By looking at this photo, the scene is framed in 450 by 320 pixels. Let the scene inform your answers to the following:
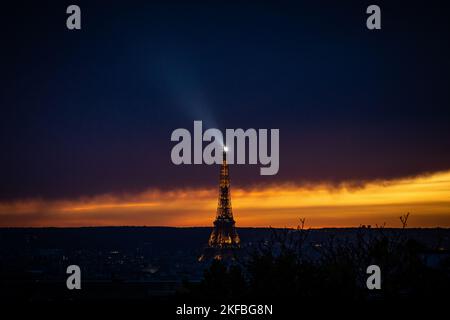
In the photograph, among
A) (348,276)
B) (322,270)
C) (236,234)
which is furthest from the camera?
(236,234)

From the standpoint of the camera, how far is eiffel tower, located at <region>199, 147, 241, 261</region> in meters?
95.1

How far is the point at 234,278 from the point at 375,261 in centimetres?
447

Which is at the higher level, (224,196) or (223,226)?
(224,196)

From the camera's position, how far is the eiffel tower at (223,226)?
9512cm

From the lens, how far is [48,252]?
87438mm

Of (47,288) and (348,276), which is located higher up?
(348,276)

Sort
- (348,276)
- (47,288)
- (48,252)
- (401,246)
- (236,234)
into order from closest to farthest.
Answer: (348,276)
(401,246)
(47,288)
(48,252)
(236,234)

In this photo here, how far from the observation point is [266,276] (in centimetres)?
2005

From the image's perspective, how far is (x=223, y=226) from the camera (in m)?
96.9
